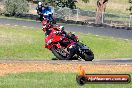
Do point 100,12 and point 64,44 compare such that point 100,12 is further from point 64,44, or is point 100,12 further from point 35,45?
point 64,44

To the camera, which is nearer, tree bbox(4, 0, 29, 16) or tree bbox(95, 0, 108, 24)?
tree bbox(4, 0, 29, 16)

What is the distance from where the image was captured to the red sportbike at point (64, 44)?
743 inches

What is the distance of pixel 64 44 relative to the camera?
1923cm

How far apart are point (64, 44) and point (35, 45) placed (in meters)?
9.04

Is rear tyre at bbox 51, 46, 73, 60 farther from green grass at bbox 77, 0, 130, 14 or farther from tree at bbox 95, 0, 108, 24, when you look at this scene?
green grass at bbox 77, 0, 130, 14

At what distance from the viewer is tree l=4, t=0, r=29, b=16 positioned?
48562 mm

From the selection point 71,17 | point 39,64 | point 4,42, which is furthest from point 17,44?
point 71,17

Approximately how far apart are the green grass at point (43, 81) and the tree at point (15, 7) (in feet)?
119

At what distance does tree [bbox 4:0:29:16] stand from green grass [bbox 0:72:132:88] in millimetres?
36216

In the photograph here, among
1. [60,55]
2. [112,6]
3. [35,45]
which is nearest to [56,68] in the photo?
[60,55]

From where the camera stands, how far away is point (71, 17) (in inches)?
2093

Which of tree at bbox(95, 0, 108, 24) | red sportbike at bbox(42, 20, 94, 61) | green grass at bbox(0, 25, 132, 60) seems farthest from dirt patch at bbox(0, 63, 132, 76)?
tree at bbox(95, 0, 108, 24)

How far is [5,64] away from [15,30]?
1942 cm

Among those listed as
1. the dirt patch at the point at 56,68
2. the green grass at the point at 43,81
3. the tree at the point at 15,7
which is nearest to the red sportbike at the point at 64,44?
the dirt patch at the point at 56,68
